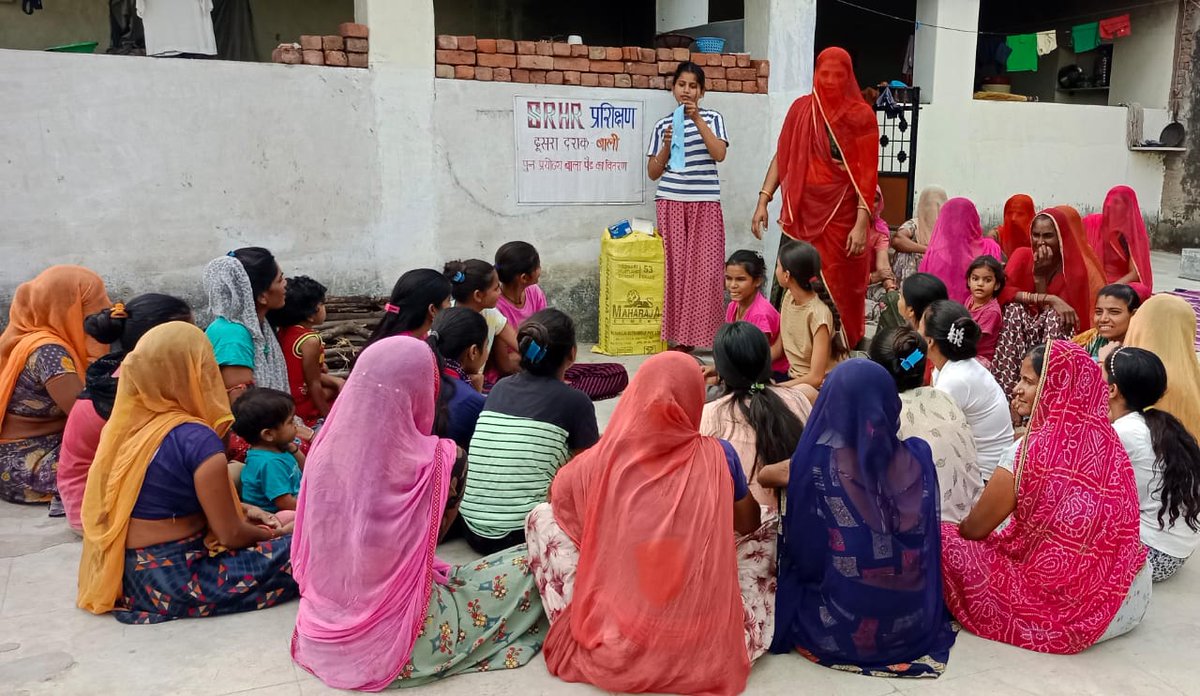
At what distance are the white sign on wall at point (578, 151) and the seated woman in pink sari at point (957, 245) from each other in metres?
2.36

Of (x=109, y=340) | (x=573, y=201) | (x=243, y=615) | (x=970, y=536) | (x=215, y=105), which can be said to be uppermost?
(x=215, y=105)

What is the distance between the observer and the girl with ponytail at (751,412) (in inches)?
121

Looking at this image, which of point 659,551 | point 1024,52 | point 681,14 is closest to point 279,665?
point 659,551

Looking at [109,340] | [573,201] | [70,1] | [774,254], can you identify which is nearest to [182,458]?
[109,340]

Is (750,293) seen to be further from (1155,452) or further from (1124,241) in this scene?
(1124,241)

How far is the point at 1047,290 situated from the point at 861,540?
3434mm

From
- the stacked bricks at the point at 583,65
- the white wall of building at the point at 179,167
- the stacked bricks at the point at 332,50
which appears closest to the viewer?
the white wall of building at the point at 179,167

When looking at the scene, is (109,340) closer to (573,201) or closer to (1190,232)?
(573,201)

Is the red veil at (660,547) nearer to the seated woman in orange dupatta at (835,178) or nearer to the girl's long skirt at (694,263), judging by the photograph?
the seated woman in orange dupatta at (835,178)

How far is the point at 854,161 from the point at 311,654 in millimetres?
4896

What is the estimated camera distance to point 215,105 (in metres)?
5.93

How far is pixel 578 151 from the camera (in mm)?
7062

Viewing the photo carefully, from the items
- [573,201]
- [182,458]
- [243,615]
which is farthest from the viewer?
[573,201]

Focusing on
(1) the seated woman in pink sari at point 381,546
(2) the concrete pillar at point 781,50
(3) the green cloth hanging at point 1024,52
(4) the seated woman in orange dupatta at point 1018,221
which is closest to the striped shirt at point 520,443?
(1) the seated woman in pink sari at point 381,546
